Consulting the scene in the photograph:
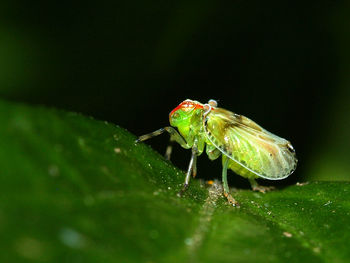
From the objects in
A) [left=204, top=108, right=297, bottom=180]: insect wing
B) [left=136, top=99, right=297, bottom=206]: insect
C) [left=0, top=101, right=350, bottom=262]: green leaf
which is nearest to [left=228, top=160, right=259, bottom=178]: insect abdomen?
[left=136, top=99, right=297, bottom=206]: insect

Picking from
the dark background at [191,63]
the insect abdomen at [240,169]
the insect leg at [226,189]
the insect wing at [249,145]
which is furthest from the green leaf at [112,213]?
the dark background at [191,63]

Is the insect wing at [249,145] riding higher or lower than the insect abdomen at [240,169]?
higher

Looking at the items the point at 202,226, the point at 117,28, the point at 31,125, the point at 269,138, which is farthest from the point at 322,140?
the point at 31,125

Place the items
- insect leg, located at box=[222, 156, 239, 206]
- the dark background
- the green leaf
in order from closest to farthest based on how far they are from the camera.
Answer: the green leaf, insect leg, located at box=[222, 156, 239, 206], the dark background

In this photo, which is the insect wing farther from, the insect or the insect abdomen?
the insect abdomen

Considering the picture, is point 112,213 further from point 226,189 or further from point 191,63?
point 191,63

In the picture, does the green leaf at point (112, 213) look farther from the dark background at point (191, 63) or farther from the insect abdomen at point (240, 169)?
the dark background at point (191, 63)
